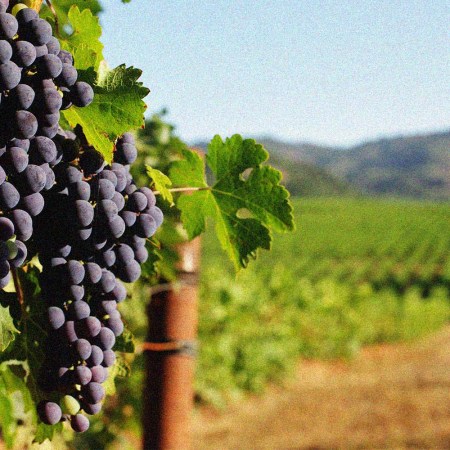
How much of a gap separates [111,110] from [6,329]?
1.08ft

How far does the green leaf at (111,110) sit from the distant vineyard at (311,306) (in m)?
0.39

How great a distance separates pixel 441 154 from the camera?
18425 centimetres

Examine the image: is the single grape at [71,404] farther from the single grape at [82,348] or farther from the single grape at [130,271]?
the single grape at [130,271]

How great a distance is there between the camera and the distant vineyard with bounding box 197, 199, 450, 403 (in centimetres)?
999

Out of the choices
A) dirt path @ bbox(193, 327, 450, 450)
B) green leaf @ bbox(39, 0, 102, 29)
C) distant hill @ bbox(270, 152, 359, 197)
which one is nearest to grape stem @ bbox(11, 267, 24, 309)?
green leaf @ bbox(39, 0, 102, 29)

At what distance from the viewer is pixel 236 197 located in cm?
106

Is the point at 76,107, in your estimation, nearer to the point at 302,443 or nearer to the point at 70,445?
the point at 70,445

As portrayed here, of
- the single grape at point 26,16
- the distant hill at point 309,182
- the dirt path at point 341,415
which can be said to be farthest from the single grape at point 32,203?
the distant hill at point 309,182

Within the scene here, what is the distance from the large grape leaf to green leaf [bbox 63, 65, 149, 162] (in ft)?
0.85

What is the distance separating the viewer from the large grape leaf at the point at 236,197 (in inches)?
39.9

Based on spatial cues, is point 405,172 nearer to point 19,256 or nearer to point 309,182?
point 309,182

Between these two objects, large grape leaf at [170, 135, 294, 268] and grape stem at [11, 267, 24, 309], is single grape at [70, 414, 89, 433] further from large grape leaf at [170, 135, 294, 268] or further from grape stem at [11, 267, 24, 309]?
large grape leaf at [170, 135, 294, 268]

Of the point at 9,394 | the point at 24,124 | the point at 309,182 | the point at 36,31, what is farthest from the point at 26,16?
the point at 309,182

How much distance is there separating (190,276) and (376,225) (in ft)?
167
